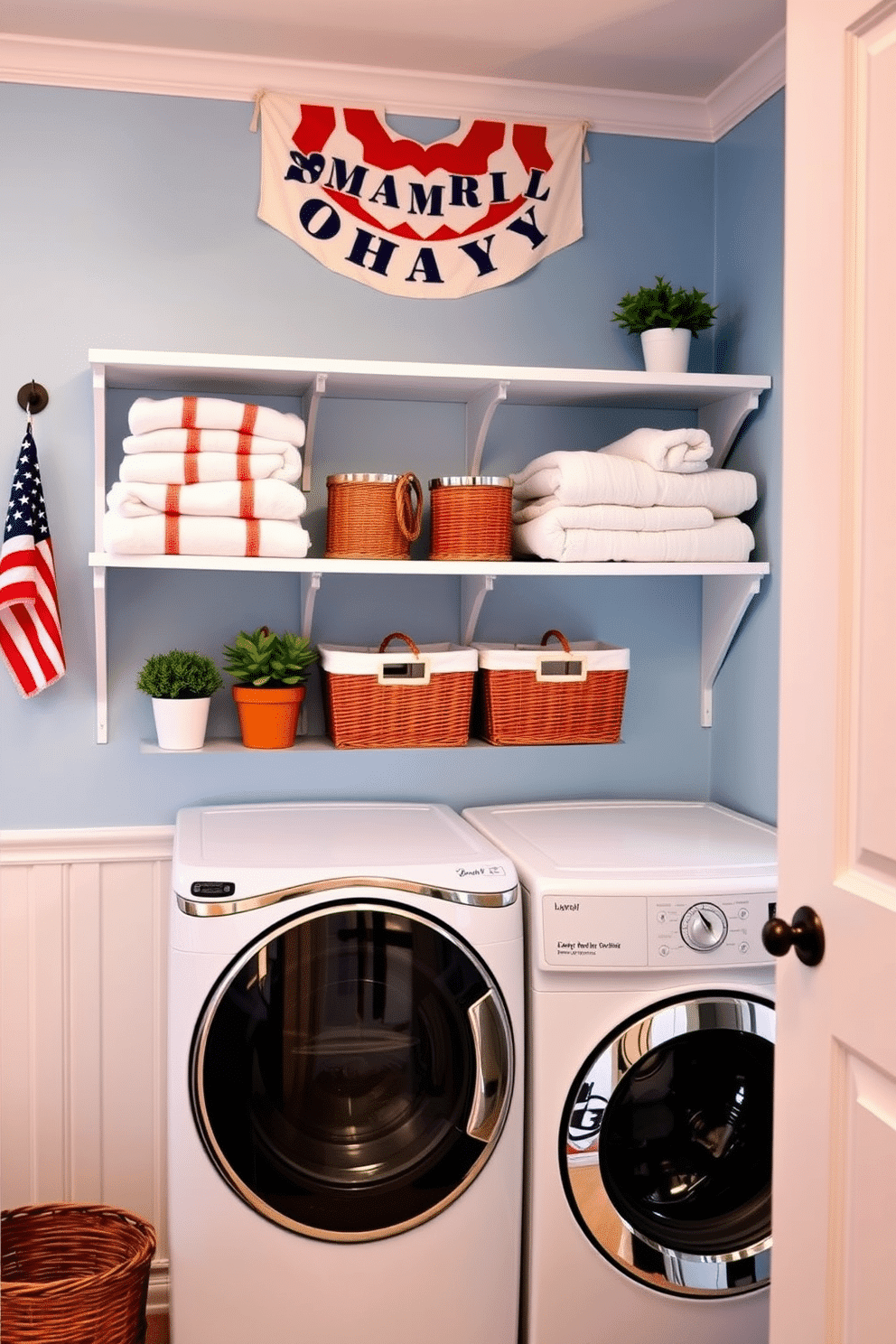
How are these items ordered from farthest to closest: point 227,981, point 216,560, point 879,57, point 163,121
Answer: point 163,121 < point 216,560 < point 227,981 < point 879,57

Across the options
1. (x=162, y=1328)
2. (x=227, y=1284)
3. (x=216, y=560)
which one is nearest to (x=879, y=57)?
(x=216, y=560)

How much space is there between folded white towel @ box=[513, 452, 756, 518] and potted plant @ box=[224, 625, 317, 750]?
0.58m

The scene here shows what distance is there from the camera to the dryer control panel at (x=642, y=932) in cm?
204

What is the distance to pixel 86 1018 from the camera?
2467 mm

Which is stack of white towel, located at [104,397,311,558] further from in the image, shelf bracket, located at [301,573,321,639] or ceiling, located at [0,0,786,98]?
ceiling, located at [0,0,786,98]

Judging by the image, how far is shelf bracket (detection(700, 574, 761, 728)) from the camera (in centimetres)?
255

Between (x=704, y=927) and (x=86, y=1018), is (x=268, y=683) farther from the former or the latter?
(x=704, y=927)

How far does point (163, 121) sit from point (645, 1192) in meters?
2.18

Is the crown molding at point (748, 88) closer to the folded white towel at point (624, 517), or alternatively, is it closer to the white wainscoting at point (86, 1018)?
the folded white towel at point (624, 517)

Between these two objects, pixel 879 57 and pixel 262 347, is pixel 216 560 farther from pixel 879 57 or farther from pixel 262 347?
pixel 879 57

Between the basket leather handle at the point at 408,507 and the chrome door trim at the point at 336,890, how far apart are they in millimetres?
684

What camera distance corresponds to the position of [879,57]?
1220 mm

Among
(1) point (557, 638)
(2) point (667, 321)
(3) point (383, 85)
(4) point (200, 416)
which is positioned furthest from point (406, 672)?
(3) point (383, 85)

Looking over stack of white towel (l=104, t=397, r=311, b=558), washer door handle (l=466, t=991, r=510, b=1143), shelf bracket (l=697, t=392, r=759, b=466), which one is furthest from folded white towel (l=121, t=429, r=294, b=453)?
washer door handle (l=466, t=991, r=510, b=1143)
